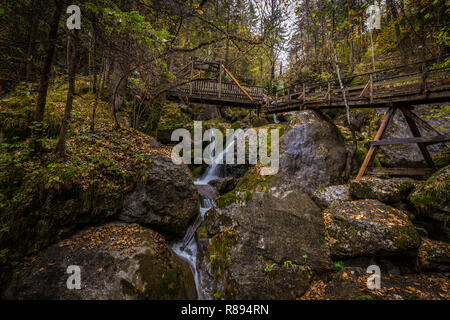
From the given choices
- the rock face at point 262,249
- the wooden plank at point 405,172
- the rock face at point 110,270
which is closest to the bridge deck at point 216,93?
the rock face at point 262,249

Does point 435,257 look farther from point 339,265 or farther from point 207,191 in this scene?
point 207,191

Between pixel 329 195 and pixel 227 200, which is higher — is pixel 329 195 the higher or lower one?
the higher one

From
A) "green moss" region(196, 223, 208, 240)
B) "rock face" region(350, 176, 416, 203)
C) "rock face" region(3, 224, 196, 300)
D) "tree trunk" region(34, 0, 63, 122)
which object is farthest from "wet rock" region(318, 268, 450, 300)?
"tree trunk" region(34, 0, 63, 122)

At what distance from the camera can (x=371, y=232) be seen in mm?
5070

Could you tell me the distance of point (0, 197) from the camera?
3641 millimetres

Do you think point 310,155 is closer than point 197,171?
Yes

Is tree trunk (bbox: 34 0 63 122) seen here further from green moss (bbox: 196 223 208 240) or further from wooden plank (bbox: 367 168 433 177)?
wooden plank (bbox: 367 168 433 177)

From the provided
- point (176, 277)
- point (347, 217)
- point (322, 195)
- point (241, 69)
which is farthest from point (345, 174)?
point (241, 69)

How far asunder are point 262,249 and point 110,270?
13.1 ft

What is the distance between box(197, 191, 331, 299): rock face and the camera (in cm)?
457

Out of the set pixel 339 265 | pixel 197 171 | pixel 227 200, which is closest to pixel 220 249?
pixel 227 200

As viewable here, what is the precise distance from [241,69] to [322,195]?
22.8 metres

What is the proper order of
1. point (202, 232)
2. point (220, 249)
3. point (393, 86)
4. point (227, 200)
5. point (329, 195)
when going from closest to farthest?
point (220, 249)
point (202, 232)
point (227, 200)
point (329, 195)
point (393, 86)

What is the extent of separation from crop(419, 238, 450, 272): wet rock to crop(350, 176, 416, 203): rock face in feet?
5.31
